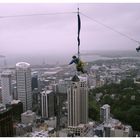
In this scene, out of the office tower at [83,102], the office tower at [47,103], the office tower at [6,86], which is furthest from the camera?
the office tower at [47,103]

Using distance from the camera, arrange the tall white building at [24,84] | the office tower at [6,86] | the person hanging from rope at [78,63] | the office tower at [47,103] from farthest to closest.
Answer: the office tower at [47,103] → the office tower at [6,86] → the tall white building at [24,84] → the person hanging from rope at [78,63]

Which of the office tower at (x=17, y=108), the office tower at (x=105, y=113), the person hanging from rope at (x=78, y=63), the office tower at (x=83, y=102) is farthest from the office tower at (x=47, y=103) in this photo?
the person hanging from rope at (x=78, y=63)

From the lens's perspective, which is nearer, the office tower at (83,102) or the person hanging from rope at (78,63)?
the person hanging from rope at (78,63)

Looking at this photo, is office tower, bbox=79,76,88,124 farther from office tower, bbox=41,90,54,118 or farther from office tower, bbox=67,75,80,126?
office tower, bbox=41,90,54,118

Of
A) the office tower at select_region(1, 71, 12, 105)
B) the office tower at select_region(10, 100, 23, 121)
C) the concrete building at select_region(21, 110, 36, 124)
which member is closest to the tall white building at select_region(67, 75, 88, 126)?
the concrete building at select_region(21, 110, 36, 124)

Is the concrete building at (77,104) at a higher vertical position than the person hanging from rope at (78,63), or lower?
lower

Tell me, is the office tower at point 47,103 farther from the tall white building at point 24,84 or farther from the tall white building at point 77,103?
the tall white building at point 77,103

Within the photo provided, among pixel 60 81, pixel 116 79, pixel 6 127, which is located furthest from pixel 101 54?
pixel 116 79
